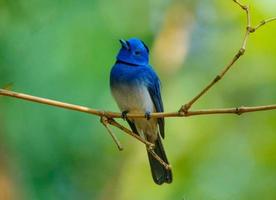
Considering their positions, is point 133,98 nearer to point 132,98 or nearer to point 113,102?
point 132,98

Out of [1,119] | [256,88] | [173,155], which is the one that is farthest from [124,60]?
[256,88]

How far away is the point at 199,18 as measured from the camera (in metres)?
5.83

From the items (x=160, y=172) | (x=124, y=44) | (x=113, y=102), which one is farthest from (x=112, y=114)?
(x=113, y=102)

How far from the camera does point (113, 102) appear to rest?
499cm

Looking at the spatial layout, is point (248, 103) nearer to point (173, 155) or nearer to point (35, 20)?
point (173, 155)

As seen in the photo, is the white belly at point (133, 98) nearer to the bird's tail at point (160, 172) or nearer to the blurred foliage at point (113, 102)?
the bird's tail at point (160, 172)

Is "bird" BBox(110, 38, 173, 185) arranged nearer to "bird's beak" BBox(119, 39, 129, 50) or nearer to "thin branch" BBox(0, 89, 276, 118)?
"bird's beak" BBox(119, 39, 129, 50)

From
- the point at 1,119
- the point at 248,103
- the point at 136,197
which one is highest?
the point at 1,119

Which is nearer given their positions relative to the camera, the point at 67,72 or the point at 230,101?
the point at 67,72

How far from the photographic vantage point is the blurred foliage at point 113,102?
179 inches

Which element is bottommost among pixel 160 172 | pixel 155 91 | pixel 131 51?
pixel 160 172

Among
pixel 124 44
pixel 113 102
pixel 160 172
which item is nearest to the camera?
pixel 124 44

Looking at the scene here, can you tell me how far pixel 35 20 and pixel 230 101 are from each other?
Result: 2.04 meters

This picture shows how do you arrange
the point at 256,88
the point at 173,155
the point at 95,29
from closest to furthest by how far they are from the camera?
the point at 95,29
the point at 173,155
the point at 256,88
